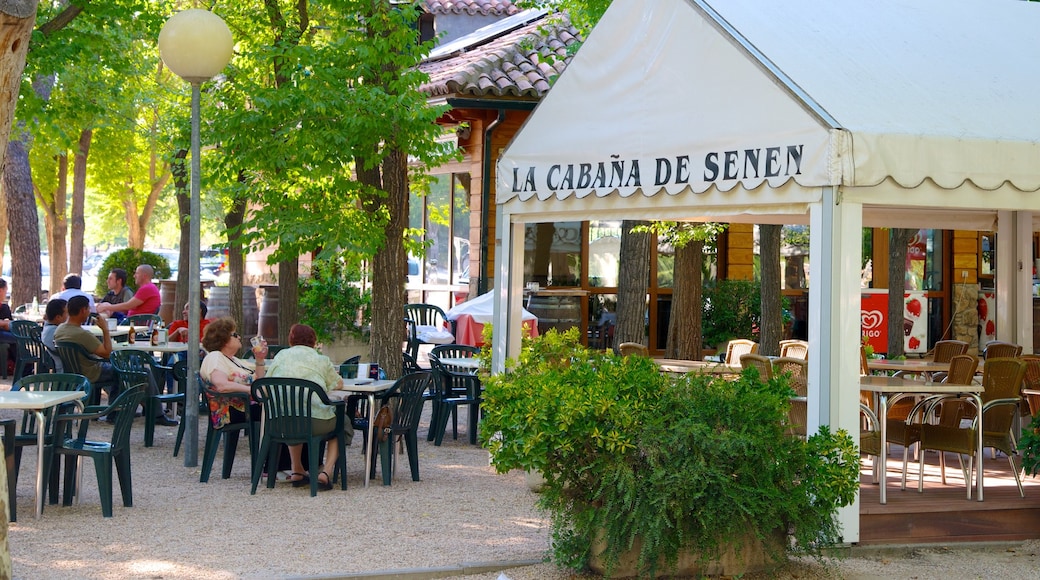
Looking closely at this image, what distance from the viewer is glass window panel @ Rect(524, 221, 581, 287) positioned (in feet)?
57.1

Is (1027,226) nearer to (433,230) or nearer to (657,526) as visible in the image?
(657,526)

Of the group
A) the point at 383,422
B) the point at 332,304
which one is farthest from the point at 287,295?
the point at 383,422

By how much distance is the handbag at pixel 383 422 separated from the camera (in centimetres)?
894

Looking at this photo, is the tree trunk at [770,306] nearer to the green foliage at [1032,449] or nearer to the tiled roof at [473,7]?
the green foliage at [1032,449]

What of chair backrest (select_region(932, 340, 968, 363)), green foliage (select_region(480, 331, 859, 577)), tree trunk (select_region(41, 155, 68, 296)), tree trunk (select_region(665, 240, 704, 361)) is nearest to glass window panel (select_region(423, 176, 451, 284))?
tree trunk (select_region(665, 240, 704, 361))

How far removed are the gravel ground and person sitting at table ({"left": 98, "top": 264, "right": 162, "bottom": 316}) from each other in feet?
19.2

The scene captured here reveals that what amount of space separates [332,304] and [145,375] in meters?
7.15

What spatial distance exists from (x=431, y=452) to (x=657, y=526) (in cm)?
502

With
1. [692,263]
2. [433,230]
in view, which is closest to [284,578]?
[692,263]

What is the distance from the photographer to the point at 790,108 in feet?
23.5

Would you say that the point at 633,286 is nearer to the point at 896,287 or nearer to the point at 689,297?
the point at 689,297

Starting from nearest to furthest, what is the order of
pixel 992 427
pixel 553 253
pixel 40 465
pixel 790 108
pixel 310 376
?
pixel 790 108
pixel 40 465
pixel 992 427
pixel 310 376
pixel 553 253

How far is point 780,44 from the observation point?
7859 mm

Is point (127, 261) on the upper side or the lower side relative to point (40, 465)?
upper
